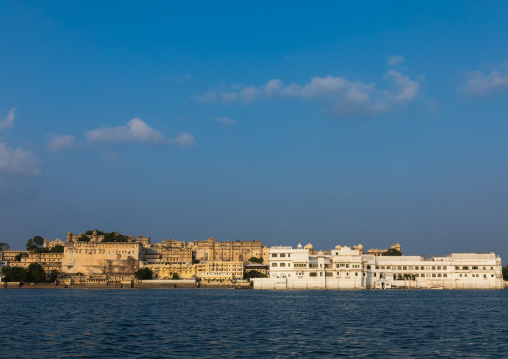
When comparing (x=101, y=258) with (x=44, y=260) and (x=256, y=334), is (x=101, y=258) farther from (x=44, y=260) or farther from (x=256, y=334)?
(x=256, y=334)

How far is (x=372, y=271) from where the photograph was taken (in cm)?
11606

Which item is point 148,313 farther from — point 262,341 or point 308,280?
point 308,280

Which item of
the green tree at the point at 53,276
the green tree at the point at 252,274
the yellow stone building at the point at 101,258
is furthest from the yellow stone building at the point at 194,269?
the green tree at the point at 53,276

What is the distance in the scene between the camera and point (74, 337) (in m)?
36.5

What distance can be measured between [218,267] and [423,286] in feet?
222

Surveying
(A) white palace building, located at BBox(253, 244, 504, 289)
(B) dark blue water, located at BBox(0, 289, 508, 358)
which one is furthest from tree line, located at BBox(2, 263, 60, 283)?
(B) dark blue water, located at BBox(0, 289, 508, 358)

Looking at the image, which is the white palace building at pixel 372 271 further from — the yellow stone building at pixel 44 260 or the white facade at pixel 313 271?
the yellow stone building at pixel 44 260

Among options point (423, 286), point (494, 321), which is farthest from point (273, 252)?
point (494, 321)

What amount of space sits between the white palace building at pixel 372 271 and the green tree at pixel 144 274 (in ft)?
180

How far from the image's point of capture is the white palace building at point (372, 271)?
109 metres

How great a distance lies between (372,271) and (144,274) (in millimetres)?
73243

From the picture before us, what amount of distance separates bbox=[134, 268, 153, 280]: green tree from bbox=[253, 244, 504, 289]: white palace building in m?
55.0

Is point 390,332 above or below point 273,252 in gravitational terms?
below

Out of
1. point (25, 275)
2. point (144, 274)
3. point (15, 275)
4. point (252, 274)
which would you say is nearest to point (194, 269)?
point (144, 274)
